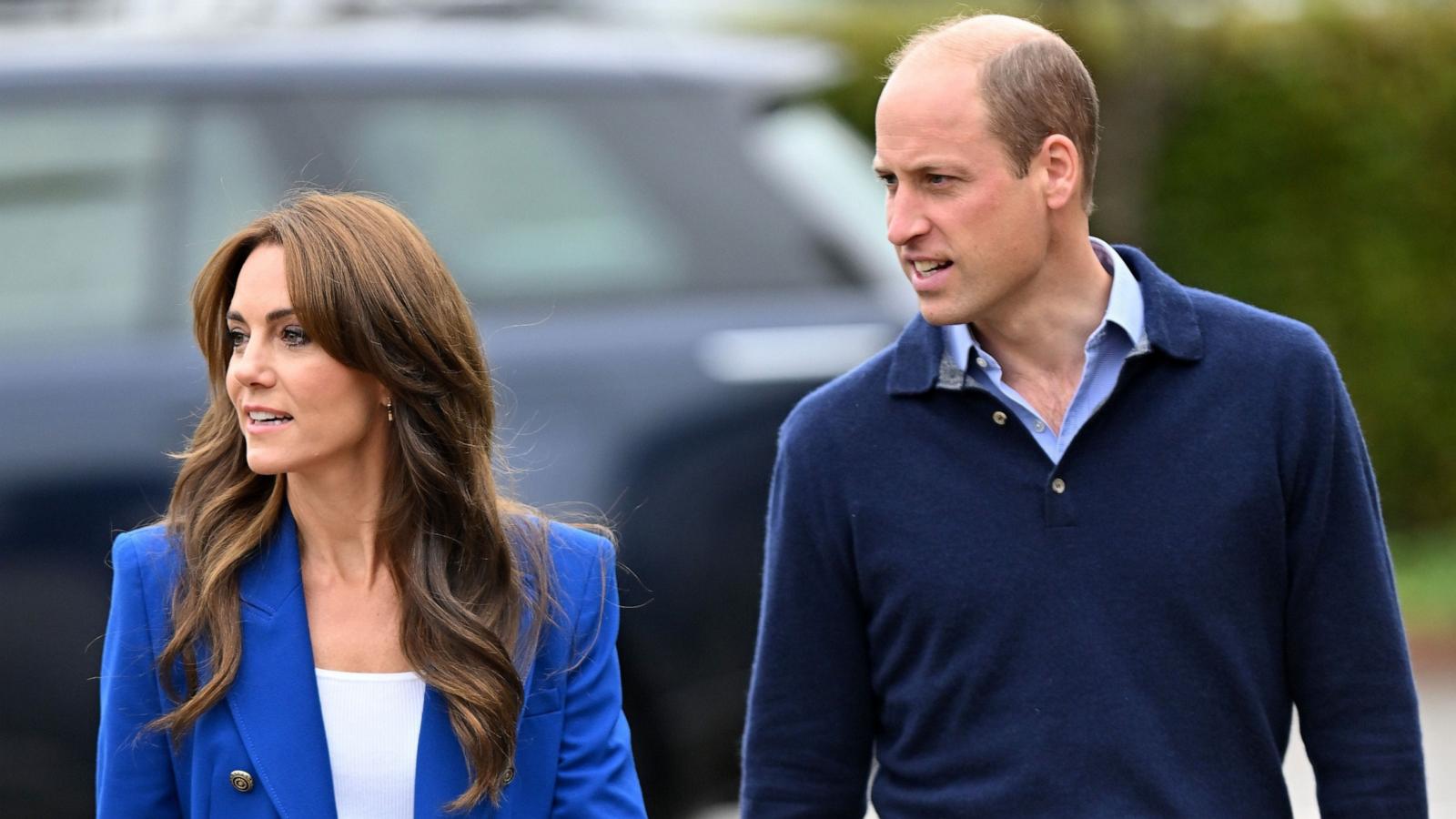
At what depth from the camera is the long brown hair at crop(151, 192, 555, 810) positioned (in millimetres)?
2801

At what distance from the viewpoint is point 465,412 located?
301 centimetres

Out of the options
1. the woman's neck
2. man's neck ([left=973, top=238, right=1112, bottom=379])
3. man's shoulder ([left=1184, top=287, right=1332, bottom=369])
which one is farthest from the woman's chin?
man's shoulder ([left=1184, top=287, right=1332, bottom=369])

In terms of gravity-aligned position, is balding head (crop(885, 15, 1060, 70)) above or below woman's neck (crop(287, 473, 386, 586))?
above

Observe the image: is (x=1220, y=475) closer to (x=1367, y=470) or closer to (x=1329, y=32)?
(x=1367, y=470)

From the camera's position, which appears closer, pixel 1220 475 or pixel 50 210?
pixel 1220 475

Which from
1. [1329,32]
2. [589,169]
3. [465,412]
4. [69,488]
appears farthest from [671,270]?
[1329,32]

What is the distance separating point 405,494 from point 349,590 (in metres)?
0.16

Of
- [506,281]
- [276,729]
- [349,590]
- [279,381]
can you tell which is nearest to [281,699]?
[276,729]

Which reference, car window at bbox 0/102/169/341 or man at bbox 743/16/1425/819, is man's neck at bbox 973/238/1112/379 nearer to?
man at bbox 743/16/1425/819

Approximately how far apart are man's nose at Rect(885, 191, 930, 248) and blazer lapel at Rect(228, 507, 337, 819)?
0.97 metres

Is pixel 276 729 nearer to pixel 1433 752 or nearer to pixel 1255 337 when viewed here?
pixel 1255 337

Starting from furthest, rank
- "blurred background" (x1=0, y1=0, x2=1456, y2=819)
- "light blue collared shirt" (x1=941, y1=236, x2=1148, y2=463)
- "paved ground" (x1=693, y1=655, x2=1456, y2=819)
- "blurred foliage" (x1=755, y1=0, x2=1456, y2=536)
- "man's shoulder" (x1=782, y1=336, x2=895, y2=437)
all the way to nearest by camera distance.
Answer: "blurred foliage" (x1=755, y1=0, x2=1456, y2=536), "paved ground" (x1=693, y1=655, x2=1456, y2=819), "blurred background" (x1=0, y1=0, x2=1456, y2=819), "man's shoulder" (x1=782, y1=336, x2=895, y2=437), "light blue collared shirt" (x1=941, y1=236, x2=1148, y2=463)

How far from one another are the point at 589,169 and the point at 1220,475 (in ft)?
7.68

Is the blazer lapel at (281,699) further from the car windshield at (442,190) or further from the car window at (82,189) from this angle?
the car window at (82,189)
